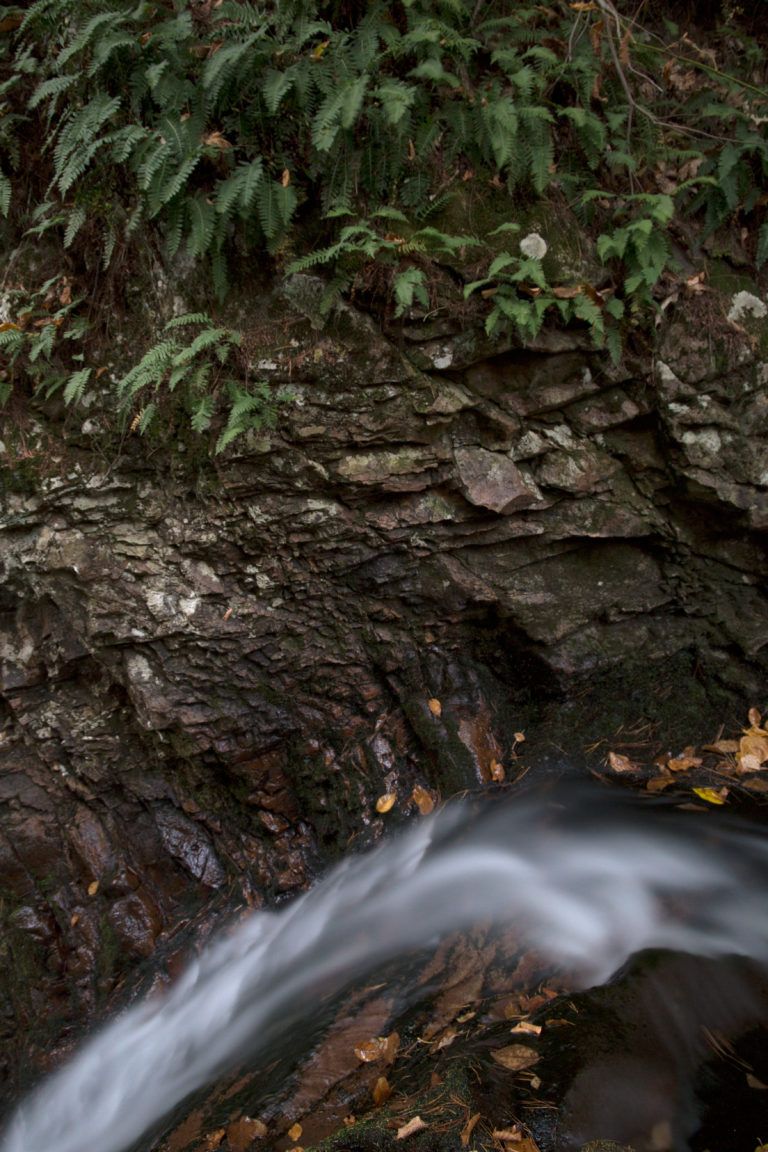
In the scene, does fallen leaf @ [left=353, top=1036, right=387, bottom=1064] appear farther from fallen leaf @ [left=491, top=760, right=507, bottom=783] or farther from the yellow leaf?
the yellow leaf

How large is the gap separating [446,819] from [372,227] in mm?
4299

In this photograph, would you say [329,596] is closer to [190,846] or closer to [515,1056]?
[190,846]

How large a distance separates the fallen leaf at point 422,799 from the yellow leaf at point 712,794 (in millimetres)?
1952

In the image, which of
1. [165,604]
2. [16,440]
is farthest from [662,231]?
[16,440]

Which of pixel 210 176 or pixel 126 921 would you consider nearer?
pixel 210 176

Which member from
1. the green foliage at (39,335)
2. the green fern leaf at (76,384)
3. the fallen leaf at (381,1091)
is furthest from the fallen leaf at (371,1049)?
the green foliage at (39,335)

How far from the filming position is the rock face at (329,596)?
14.8 ft

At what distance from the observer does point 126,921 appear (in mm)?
4777

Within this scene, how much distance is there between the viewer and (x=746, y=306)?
4.70m

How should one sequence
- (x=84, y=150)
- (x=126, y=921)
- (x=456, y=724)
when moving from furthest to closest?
1. (x=456, y=724)
2. (x=126, y=921)
3. (x=84, y=150)

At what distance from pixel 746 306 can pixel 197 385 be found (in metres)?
4.03

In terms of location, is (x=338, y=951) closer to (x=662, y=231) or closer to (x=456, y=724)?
(x=456, y=724)

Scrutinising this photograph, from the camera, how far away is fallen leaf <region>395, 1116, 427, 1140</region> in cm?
246

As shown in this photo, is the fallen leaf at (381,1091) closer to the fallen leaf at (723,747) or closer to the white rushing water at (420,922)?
the white rushing water at (420,922)
